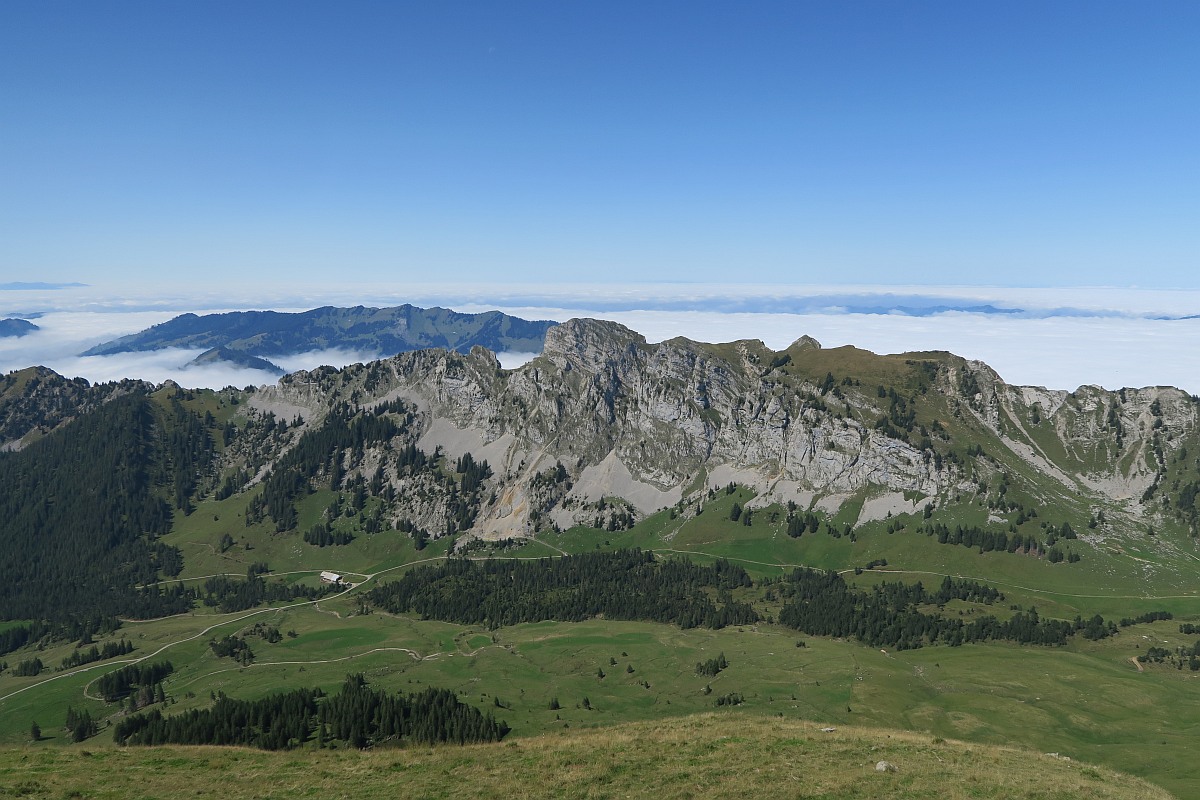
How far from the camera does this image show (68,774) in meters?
54.7

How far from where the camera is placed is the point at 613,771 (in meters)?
53.4

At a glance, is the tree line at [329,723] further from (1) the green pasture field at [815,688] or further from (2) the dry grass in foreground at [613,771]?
(2) the dry grass in foreground at [613,771]

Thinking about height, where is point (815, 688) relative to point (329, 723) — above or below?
below

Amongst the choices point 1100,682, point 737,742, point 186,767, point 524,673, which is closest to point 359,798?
point 186,767

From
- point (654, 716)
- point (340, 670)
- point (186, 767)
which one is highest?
point (186, 767)

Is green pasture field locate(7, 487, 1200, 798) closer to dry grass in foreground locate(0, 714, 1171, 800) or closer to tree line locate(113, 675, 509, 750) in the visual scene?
tree line locate(113, 675, 509, 750)

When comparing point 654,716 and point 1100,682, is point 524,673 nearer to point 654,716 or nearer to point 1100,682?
point 654,716

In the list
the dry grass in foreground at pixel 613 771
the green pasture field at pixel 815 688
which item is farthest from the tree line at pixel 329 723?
the dry grass in foreground at pixel 613 771

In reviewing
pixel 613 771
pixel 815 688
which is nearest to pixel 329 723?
pixel 815 688

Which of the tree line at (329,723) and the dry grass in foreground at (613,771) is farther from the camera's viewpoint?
the tree line at (329,723)

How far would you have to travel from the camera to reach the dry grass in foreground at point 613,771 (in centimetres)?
4925

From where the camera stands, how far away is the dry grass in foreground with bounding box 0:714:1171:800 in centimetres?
4925

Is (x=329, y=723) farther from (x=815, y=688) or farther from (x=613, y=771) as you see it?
(x=613, y=771)

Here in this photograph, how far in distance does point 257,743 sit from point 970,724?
417ft
